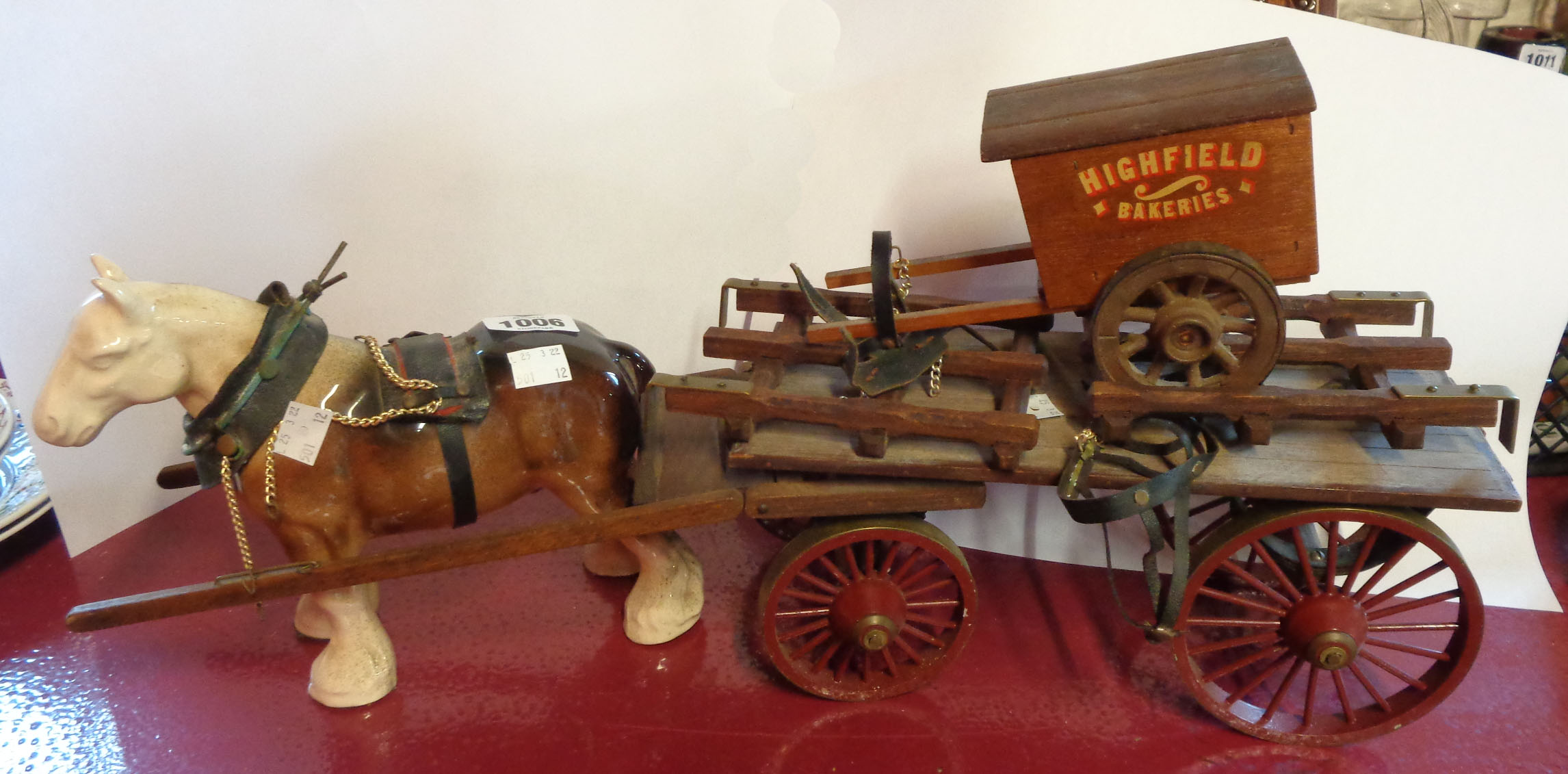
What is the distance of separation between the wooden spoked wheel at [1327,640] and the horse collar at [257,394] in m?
2.26

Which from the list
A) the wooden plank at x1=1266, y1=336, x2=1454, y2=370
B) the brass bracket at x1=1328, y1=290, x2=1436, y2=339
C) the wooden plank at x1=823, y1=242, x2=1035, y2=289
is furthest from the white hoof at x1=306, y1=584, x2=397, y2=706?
the brass bracket at x1=1328, y1=290, x2=1436, y2=339

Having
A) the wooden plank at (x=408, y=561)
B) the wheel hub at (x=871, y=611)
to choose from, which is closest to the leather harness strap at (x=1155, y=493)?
the wheel hub at (x=871, y=611)

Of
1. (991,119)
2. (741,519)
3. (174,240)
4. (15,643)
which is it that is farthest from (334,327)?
(991,119)

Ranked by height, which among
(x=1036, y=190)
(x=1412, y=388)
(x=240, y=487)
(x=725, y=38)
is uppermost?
(x=725, y=38)

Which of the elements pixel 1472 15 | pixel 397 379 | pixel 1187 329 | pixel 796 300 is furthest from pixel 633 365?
pixel 1472 15

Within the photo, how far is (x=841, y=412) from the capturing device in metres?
2.30

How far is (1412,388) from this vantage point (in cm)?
223

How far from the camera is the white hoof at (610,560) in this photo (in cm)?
313

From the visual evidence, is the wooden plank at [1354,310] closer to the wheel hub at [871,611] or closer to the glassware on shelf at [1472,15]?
the glassware on shelf at [1472,15]

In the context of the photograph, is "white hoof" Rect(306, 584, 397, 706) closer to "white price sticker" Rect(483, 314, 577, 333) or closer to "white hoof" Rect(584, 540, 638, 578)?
"white hoof" Rect(584, 540, 638, 578)

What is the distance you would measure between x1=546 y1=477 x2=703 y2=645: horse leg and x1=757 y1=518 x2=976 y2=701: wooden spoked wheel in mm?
295

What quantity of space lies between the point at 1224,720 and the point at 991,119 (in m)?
1.65

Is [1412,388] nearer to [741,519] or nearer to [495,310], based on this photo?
[741,519]

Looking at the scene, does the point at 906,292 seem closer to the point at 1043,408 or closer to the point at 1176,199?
the point at 1043,408
